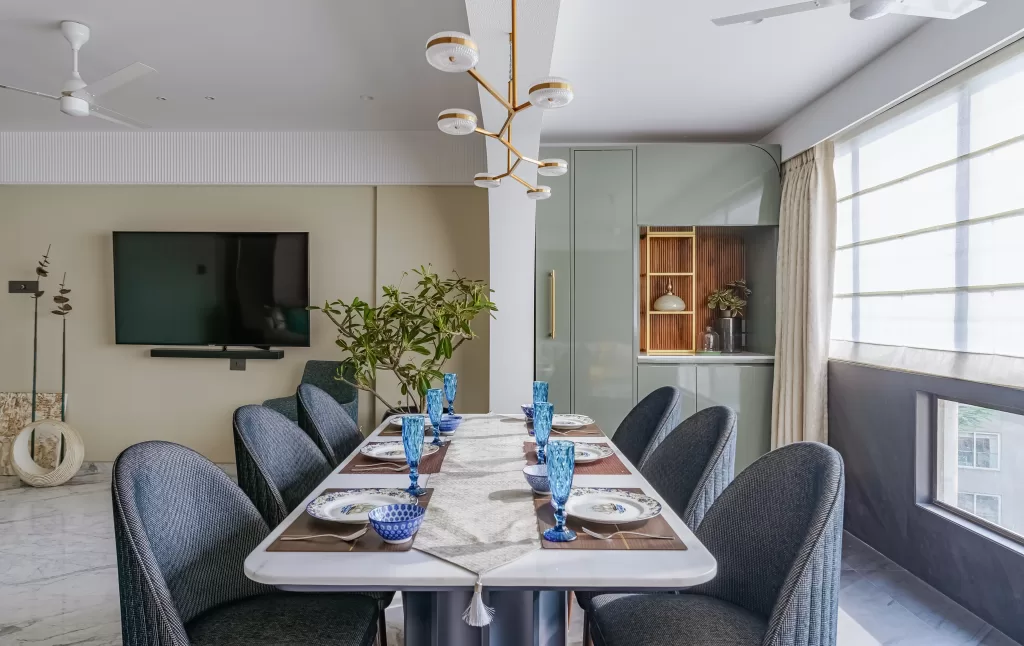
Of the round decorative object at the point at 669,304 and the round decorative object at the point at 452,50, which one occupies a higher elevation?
the round decorative object at the point at 452,50

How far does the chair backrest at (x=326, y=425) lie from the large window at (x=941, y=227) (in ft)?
8.38

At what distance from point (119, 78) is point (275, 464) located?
209cm

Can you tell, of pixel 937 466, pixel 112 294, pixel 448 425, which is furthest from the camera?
pixel 112 294

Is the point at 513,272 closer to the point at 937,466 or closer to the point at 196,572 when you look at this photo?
the point at 937,466

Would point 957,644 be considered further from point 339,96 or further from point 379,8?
point 339,96

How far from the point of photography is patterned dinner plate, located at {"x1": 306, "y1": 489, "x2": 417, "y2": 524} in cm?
139

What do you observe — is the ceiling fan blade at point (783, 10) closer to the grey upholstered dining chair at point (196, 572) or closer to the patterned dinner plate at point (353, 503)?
the patterned dinner plate at point (353, 503)

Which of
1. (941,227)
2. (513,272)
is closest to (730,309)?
(513,272)

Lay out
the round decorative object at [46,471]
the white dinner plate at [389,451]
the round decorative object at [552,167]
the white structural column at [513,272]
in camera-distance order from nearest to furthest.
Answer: the white dinner plate at [389,451]
the round decorative object at [552,167]
the white structural column at [513,272]
the round decorative object at [46,471]

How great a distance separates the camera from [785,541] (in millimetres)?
1468

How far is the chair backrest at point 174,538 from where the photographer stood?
3.97 ft

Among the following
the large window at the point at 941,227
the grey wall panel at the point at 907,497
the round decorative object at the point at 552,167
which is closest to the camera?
the grey wall panel at the point at 907,497

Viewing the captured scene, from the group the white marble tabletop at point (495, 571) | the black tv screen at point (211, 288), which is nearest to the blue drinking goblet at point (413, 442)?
the white marble tabletop at point (495, 571)

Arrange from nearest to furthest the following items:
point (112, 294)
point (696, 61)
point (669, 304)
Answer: point (696, 61) < point (669, 304) < point (112, 294)
